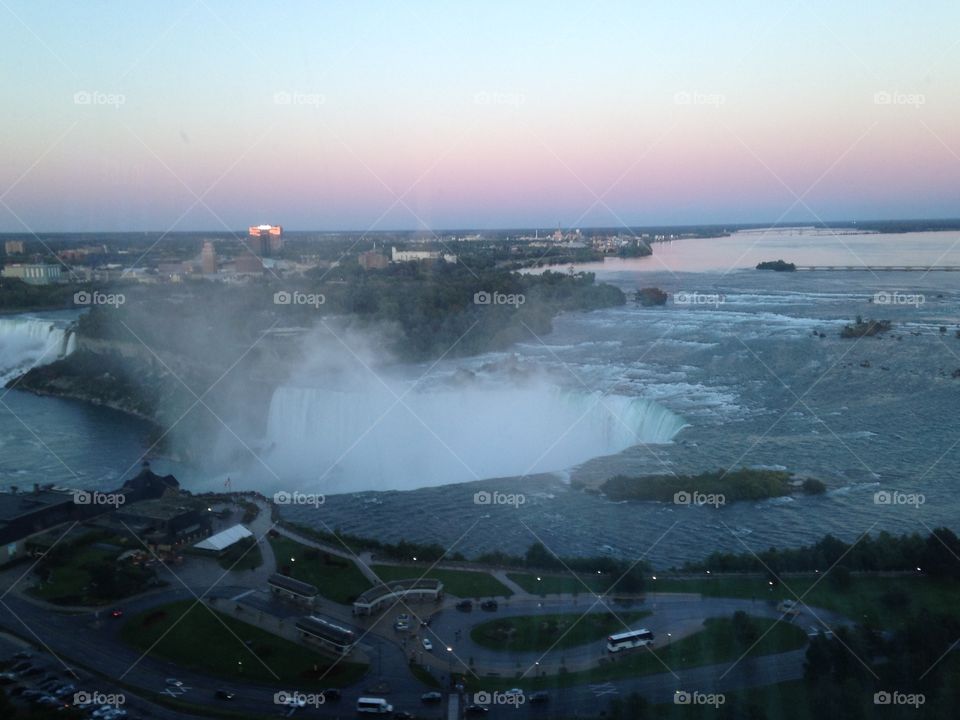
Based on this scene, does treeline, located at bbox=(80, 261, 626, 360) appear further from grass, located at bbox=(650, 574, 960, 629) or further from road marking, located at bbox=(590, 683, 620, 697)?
road marking, located at bbox=(590, 683, 620, 697)

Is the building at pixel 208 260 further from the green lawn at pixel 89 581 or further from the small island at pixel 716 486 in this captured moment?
the small island at pixel 716 486

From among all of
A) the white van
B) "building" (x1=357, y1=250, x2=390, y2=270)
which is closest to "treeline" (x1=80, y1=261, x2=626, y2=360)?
"building" (x1=357, y1=250, x2=390, y2=270)

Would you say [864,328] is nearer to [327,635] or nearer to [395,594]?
[395,594]

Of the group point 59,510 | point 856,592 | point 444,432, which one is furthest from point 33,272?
point 856,592

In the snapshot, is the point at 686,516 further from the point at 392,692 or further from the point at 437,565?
the point at 392,692

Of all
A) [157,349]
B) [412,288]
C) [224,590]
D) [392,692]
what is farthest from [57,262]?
[392,692]

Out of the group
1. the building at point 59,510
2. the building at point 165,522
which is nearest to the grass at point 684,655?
the building at point 165,522
